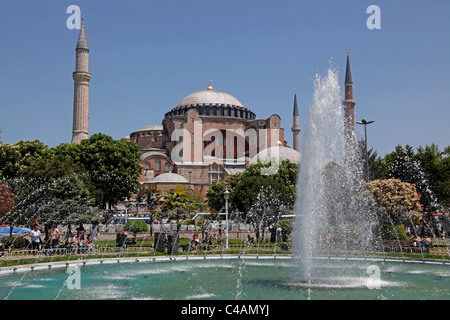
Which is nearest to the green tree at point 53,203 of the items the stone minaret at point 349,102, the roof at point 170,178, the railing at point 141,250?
the railing at point 141,250

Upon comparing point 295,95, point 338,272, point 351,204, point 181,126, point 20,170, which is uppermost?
point 295,95

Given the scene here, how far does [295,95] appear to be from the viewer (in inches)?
2721

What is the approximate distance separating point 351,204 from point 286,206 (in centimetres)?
502

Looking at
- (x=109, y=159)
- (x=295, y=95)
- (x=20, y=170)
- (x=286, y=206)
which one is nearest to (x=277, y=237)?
(x=286, y=206)

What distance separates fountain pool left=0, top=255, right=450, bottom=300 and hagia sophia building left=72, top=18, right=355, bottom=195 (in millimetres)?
32851

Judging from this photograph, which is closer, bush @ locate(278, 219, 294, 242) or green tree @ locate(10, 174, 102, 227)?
green tree @ locate(10, 174, 102, 227)

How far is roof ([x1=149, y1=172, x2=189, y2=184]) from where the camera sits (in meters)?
46.9

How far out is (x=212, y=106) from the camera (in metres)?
61.8

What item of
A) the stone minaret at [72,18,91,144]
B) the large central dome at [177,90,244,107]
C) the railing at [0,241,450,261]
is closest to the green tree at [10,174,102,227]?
the railing at [0,241,450,261]

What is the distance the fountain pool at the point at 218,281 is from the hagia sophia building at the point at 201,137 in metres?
32.9

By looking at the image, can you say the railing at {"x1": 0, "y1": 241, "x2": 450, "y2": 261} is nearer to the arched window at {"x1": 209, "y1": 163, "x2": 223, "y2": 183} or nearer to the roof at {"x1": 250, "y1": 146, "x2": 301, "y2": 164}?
the arched window at {"x1": 209, "y1": 163, "x2": 223, "y2": 183}

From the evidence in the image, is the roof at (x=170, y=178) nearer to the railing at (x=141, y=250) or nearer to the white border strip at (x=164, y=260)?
the railing at (x=141, y=250)

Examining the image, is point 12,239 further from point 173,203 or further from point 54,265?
point 173,203

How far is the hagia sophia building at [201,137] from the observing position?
147 feet
